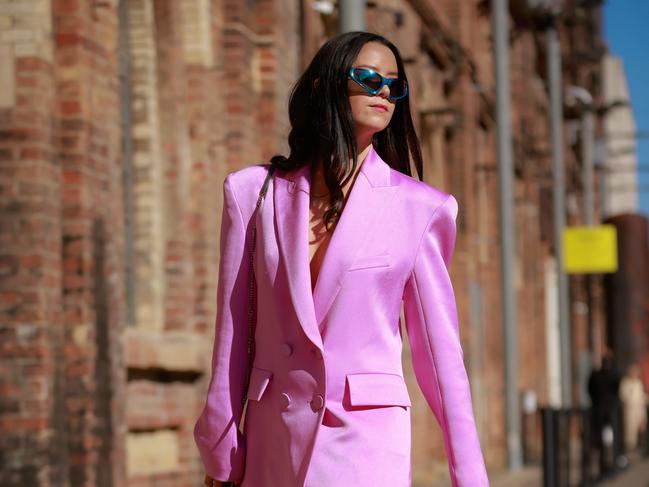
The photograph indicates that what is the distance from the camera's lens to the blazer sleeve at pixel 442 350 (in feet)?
12.5

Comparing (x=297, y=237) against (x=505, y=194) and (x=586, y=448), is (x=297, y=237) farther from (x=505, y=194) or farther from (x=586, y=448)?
(x=505, y=194)

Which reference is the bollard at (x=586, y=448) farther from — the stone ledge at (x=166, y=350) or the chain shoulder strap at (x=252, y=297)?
the chain shoulder strap at (x=252, y=297)

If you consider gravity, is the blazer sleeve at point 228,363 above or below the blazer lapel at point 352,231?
below

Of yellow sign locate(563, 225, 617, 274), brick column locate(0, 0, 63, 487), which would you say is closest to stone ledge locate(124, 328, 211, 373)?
brick column locate(0, 0, 63, 487)

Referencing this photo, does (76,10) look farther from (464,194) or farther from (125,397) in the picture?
(464,194)

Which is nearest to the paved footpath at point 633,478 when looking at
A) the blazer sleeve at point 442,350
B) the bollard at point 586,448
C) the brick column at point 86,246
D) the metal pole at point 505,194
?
the bollard at point 586,448

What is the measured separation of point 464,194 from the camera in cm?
2295

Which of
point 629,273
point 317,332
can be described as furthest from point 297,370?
point 629,273

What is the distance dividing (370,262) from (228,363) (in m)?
0.43

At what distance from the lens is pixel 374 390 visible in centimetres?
374

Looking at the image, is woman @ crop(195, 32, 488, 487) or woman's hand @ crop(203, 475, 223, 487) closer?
woman @ crop(195, 32, 488, 487)

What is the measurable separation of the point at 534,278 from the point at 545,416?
67.0 feet

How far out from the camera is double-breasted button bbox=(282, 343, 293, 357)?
148 inches

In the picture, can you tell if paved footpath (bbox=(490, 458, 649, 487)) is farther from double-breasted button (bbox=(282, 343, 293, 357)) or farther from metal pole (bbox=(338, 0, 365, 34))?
double-breasted button (bbox=(282, 343, 293, 357))
